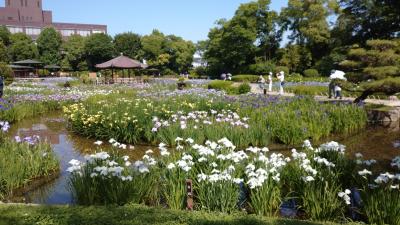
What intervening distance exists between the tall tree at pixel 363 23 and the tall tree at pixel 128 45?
53.1 metres

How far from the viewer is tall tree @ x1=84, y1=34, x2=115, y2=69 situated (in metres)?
61.7

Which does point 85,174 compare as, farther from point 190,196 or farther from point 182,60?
point 182,60

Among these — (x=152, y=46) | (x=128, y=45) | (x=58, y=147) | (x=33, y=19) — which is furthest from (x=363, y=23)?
(x=33, y=19)

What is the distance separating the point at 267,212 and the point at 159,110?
275 inches

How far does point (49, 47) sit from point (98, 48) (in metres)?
9.69

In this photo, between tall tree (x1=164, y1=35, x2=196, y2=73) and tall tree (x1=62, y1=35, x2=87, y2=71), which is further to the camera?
tall tree (x1=62, y1=35, x2=87, y2=71)

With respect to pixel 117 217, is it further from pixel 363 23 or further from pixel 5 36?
pixel 5 36

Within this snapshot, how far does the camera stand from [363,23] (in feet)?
43.2

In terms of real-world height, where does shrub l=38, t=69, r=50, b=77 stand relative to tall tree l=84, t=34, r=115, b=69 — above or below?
below

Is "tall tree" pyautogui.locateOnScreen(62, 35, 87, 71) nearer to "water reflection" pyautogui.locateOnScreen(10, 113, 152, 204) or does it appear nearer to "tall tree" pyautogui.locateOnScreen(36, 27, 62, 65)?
"tall tree" pyautogui.locateOnScreen(36, 27, 62, 65)

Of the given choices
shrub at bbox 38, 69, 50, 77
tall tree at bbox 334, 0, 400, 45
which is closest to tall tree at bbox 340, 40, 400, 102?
tall tree at bbox 334, 0, 400, 45

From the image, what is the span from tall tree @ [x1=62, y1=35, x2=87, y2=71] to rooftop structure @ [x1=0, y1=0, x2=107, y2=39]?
1280 inches

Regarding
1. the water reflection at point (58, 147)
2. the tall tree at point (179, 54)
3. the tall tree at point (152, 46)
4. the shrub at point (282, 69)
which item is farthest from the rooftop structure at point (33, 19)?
the water reflection at point (58, 147)

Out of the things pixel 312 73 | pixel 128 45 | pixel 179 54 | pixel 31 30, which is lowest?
pixel 312 73
